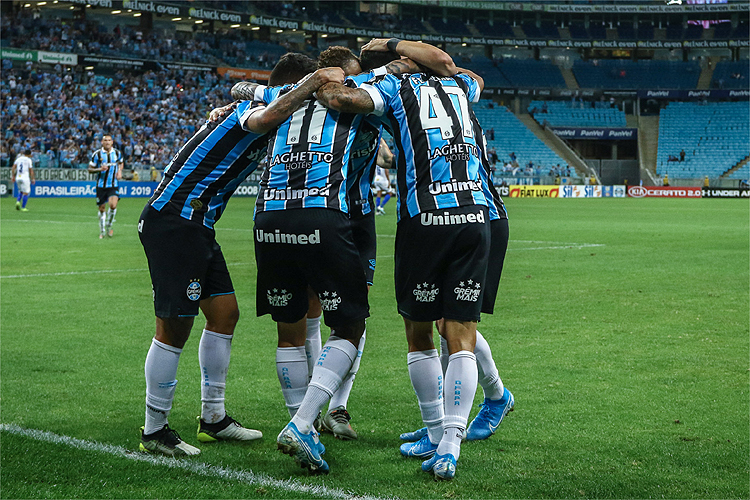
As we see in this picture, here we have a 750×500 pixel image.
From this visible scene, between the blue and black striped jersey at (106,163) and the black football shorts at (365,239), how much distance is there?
589 inches

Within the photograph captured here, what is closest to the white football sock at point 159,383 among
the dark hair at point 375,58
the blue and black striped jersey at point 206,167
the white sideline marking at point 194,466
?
the white sideline marking at point 194,466

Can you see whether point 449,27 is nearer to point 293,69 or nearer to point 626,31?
point 626,31

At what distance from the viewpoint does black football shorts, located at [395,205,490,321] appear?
4227 millimetres

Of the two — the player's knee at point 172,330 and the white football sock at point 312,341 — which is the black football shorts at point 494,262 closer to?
the white football sock at point 312,341

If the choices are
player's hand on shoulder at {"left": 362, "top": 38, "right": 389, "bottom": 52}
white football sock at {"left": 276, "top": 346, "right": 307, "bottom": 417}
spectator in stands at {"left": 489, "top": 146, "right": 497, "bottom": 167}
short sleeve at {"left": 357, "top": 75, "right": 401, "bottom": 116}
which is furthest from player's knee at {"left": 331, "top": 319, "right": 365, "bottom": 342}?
spectator in stands at {"left": 489, "top": 146, "right": 497, "bottom": 167}

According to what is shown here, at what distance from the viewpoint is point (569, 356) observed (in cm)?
697

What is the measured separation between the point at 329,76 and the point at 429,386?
175 centimetres

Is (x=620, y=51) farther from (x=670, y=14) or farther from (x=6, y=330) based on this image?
(x=6, y=330)

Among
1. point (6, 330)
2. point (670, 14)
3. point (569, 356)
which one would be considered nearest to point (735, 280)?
point (569, 356)

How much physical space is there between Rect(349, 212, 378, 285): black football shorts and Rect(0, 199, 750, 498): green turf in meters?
1.00

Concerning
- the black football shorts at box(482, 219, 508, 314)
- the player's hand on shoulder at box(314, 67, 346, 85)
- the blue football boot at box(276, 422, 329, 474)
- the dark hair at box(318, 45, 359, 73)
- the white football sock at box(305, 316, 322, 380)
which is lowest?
the blue football boot at box(276, 422, 329, 474)

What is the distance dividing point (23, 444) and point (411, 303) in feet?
7.60

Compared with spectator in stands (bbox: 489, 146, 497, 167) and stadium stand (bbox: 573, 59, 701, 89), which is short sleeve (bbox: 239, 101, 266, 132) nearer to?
spectator in stands (bbox: 489, 146, 497, 167)

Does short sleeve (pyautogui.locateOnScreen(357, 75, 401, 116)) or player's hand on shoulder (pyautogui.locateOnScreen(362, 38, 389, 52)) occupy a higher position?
player's hand on shoulder (pyautogui.locateOnScreen(362, 38, 389, 52))
